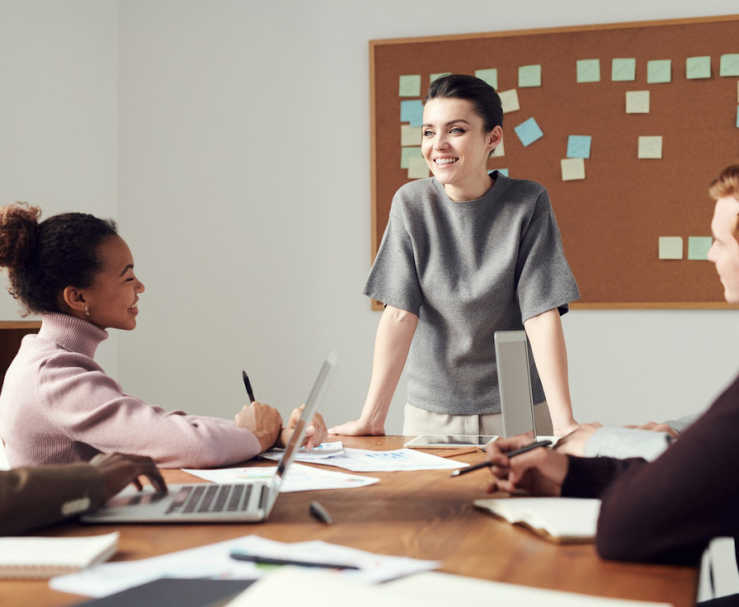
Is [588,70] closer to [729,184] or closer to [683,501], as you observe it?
[729,184]

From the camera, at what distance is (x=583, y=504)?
1.04 meters

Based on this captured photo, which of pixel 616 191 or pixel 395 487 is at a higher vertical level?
pixel 616 191

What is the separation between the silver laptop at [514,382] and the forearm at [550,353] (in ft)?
0.58

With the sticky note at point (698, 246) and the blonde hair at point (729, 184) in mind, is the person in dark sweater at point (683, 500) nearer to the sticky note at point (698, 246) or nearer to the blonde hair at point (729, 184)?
the blonde hair at point (729, 184)

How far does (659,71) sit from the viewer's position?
3.20 m

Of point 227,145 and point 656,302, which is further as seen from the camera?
point 227,145

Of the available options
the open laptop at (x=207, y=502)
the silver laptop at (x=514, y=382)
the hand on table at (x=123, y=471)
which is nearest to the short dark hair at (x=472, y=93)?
the silver laptop at (x=514, y=382)

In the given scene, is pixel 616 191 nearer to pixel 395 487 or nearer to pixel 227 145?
pixel 227 145

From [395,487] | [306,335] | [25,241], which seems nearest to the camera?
[395,487]

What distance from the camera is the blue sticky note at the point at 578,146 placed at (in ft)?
10.7

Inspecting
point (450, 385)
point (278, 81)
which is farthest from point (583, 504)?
point (278, 81)

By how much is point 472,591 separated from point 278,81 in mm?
3167

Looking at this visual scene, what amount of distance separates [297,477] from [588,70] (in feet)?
8.19

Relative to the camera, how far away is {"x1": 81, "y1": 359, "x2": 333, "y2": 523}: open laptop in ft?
3.27
